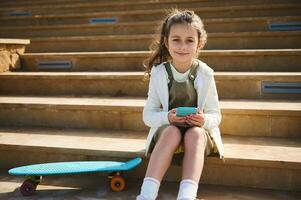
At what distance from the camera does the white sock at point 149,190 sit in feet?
5.60

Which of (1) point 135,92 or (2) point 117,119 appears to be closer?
(2) point 117,119

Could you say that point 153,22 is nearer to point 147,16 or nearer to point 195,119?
point 147,16

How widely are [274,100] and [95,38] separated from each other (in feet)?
6.77

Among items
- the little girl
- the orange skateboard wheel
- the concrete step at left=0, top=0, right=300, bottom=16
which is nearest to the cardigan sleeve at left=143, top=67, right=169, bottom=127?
the little girl

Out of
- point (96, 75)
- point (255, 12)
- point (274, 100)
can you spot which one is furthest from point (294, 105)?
point (255, 12)

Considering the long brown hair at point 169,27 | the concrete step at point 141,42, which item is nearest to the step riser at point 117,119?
the long brown hair at point 169,27

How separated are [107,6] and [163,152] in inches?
135

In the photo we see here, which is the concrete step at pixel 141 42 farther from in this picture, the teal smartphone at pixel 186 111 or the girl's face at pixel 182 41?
the teal smartphone at pixel 186 111

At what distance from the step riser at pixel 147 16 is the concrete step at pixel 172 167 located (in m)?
2.11

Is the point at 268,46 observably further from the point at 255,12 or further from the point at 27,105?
the point at 27,105

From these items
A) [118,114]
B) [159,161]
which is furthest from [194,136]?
[118,114]

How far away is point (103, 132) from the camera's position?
2.67 metres

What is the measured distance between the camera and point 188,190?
5.51ft

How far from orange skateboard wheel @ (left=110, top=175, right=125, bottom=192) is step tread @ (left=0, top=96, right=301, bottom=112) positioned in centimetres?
67
